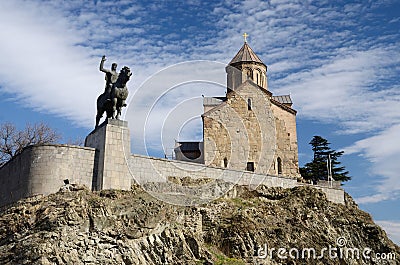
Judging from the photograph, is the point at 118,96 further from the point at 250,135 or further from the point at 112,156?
the point at 250,135

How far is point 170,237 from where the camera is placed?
18094 mm

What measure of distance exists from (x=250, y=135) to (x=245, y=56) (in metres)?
10.3

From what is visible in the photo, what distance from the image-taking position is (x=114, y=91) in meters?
19.9

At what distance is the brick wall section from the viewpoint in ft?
61.6

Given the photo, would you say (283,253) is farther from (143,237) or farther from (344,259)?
(143,237)

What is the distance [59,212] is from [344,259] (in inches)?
551

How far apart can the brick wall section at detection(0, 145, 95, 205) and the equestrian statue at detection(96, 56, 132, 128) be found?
1978mm

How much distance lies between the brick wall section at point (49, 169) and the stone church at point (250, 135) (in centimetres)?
1162

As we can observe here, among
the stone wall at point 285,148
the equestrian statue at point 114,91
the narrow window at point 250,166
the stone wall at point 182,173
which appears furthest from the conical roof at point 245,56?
the equestrian statue at point 114,91

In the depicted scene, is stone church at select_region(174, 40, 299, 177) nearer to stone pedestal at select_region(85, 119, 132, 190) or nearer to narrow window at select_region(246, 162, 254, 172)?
narrow window at select_region(246, 162, 254, 172)

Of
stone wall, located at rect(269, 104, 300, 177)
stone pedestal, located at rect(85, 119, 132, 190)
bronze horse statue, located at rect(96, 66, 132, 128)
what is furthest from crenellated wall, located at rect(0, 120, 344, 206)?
stone wall, located at rect(269, 104, 300, 177)

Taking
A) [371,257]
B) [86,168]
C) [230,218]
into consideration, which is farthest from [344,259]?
[86,168]

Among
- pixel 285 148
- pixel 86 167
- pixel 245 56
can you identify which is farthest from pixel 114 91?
pixel 245 56

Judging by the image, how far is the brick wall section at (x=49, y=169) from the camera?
18766mm
